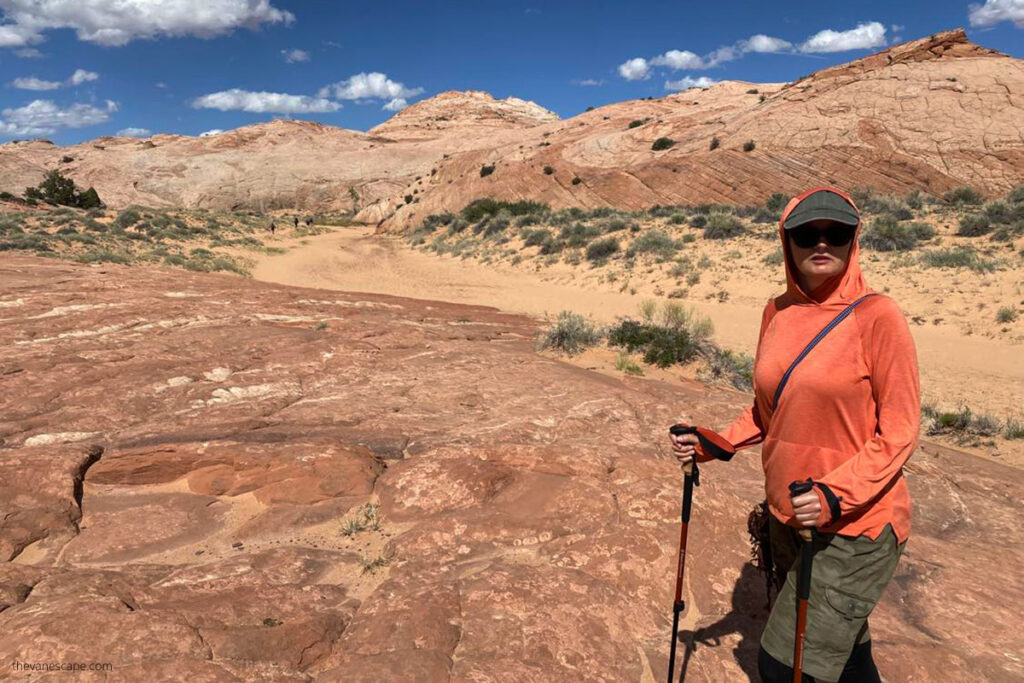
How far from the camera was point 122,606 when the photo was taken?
239cm

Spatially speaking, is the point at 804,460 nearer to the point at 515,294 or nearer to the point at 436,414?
the point at 436,414

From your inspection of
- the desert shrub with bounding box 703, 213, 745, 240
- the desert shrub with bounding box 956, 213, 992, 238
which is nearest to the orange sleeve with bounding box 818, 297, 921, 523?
the desert shrub with bounding box 956, 213, 992, 238

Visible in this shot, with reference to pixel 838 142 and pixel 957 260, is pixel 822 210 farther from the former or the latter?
pixel 838 142

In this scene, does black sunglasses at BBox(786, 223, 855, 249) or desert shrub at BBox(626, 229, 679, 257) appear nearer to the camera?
black sunglasses at BBox(786, 223, 855, 249)

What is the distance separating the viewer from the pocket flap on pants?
1.89 metres

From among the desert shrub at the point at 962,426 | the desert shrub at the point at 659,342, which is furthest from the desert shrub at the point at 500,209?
the desert shrub at the point at 962,426

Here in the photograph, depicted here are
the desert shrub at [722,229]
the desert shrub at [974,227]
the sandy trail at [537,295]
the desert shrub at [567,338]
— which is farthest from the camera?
the desert shrub at [722,229]

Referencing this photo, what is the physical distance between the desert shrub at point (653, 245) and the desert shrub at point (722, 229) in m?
1.41

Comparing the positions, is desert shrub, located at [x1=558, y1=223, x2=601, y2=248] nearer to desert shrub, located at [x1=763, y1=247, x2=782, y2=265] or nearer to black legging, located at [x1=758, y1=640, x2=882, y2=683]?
desert shrub, located at [x1=763, y1=247, x2=782, y2=265]

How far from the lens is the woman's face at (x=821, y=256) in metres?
1.97

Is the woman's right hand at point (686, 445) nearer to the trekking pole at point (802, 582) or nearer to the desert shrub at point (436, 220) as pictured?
the trekking pole at point (802, 582)

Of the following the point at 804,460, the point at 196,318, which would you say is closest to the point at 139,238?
the point at 196,318

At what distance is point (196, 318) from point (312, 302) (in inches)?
92.4

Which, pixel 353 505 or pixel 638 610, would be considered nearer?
pixel 638 610
